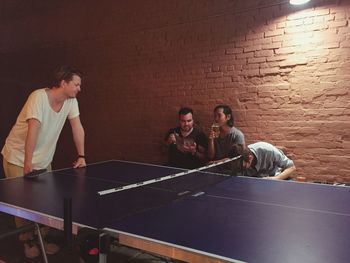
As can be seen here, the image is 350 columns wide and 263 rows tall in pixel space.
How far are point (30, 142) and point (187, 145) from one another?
2211 millimetres

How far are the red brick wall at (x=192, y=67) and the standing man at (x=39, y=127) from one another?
7.02 feet

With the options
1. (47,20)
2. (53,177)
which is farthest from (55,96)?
(47,20)

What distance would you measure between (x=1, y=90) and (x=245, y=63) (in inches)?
203

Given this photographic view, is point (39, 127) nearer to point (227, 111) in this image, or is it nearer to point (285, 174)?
point (227, 111)

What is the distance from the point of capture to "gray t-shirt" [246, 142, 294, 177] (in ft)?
11.4

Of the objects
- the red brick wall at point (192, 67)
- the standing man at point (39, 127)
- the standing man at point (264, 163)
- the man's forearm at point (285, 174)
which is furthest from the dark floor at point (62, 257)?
the red brick wall at point (192, 67)

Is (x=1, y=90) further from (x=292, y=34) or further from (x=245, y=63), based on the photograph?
(x=292, y=34)

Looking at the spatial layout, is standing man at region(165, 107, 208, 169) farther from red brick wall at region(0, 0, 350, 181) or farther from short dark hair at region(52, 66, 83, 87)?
short dark hair at region(52, 66, 83, 87)

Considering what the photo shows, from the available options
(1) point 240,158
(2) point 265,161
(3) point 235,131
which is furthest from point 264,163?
(3) point 235,131

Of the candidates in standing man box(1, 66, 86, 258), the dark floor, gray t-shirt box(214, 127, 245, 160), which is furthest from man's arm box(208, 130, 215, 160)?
standing man box(1, 66, 86, 258)

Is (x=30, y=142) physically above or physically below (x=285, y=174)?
above

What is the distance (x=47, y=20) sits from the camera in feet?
20.4

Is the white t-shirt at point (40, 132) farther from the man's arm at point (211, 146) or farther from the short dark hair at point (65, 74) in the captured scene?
the man's arm at point (211, 146)

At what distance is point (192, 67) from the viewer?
15.5 ft
